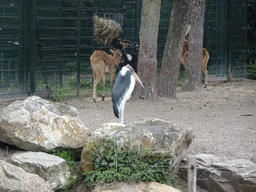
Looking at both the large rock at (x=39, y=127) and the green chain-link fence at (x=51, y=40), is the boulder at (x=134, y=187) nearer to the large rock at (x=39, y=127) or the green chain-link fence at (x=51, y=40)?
the large rock at (x=39, y=127)

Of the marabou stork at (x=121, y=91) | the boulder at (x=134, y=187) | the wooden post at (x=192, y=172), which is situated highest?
the marabou stork at (x=121, y=91)

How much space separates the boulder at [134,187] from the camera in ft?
15.0

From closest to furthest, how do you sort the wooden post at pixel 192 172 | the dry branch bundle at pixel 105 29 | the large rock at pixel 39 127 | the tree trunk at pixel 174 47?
the wooden post at pixel 192 172 < the large rock at pixel 39 127 < the dry branch bundle at pixel 105 29 < the tree trunk at pixel 174 47

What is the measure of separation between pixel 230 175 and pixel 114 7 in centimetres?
732

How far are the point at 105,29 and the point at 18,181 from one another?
629 centimetres

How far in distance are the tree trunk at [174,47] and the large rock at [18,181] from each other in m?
6.27

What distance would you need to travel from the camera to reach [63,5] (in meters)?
10.5

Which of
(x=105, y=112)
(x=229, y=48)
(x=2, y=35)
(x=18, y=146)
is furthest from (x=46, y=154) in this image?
(x=229, y=48)

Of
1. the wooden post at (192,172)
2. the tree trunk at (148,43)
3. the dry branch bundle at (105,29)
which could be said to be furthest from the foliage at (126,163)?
the dry branch bundle at (105,29)

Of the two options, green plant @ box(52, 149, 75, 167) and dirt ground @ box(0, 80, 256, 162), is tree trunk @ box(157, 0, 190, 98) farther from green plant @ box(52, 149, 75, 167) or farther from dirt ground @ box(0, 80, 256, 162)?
green plant @ box(52, 149, 75, 167)

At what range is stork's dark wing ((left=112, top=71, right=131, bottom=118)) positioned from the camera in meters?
6.62

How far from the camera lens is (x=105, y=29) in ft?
32.3

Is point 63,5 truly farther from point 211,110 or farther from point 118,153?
point 118,153

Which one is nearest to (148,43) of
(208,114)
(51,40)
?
(208,114)
